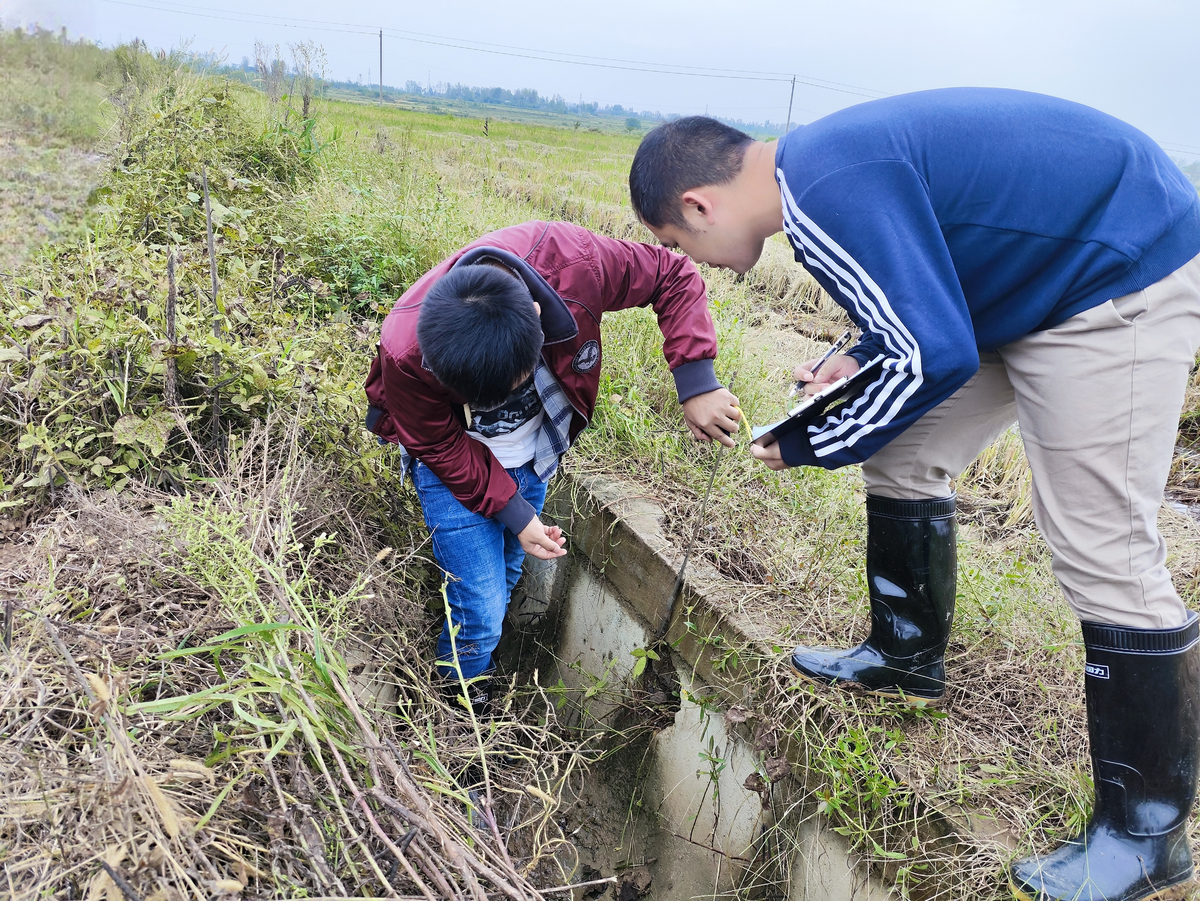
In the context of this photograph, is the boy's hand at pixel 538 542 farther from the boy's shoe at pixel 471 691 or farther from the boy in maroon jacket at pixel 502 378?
the boy's shoe at pixel 471 691

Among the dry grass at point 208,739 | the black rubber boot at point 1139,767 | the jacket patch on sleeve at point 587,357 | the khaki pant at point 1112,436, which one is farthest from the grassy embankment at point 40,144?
the black rubber boot at point 1139,767

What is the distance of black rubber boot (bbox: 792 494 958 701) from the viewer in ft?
5.81

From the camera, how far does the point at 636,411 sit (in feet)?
9.80

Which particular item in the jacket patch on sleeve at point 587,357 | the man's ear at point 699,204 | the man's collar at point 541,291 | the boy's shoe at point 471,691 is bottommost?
the boy's shoe at point 471,691

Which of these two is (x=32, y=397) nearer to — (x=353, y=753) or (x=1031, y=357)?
(x=353, y=753)

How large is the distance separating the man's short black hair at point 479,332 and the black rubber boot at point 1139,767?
4.13ft

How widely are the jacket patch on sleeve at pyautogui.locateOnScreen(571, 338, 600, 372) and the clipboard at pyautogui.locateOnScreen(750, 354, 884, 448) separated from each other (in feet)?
2.00

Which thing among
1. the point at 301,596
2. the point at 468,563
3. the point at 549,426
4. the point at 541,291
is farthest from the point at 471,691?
the point at 541,291

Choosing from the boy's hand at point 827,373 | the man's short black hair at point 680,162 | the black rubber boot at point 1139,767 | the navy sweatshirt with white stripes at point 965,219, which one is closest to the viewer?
the navy sweatshirt with white stripes at point 965,219

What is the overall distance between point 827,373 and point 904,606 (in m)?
0.60

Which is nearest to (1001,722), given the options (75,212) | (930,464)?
(930,464)

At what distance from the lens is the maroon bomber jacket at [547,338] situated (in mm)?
1836

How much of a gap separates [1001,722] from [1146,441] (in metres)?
0.87

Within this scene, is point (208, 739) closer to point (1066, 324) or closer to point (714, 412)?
point (714, 412)
